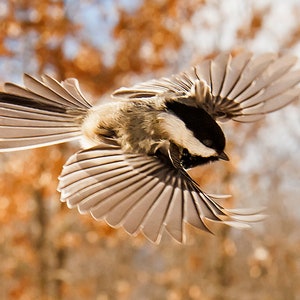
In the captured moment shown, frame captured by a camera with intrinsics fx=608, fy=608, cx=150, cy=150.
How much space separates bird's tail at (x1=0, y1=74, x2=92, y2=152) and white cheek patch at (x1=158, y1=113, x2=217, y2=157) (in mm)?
320

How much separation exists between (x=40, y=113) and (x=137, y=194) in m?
0.41

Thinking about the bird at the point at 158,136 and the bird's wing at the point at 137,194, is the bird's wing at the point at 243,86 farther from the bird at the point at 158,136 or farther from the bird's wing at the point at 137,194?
the bird's wing at the point at 137,194

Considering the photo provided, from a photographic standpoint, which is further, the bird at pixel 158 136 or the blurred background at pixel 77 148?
the blurred background at pixel 77 148

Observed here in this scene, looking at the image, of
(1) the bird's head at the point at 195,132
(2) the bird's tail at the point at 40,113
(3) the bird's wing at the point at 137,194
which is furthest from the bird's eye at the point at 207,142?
(2) the bird's tail at the point at 40,113

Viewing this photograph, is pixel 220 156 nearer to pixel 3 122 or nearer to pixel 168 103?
pixel 168 103

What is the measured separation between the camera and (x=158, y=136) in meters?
1.15

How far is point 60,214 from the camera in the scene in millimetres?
4160

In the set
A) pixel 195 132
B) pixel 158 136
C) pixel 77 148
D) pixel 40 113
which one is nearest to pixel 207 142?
pixel 195 132

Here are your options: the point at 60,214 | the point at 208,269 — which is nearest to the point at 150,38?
the point at 60,214

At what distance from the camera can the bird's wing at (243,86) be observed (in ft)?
3.22

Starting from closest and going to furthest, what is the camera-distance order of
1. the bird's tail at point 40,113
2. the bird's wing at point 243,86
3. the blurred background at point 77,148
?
the bird's wing at point 243,86 → the bird's tail at point 40,113 → the blurred background at point 77,148

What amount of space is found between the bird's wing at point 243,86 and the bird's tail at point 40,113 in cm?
23

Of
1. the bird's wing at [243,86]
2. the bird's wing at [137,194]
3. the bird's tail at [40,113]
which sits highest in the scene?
the bird's tail at [40,113]

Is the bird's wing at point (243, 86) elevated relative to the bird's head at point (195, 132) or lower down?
elevated
